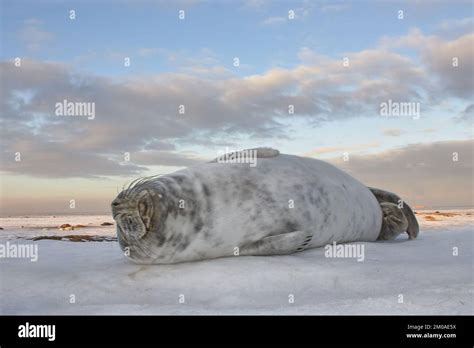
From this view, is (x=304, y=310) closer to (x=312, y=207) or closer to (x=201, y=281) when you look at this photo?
(x=201, y=281)

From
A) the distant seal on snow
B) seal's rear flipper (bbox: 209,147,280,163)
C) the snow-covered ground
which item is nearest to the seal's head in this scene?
the distant seal on snow

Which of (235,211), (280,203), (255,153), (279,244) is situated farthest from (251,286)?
(255,153)

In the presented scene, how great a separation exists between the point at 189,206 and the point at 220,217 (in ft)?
1.16

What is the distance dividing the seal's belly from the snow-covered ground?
35cm

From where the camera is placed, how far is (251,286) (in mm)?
4230

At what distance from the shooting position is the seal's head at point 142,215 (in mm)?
4852

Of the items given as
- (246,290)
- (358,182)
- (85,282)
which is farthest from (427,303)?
(358,182)

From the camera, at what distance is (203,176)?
555cm

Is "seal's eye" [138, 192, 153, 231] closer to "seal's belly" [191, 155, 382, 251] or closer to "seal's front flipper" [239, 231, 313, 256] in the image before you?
"seal's belly" [191, 155, 382, 251]

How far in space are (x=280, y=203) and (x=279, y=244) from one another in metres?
0.54

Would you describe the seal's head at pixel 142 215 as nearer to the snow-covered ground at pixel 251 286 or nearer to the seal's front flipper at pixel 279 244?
the snow-covered ground at pixel 251 286

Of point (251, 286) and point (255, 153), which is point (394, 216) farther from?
point (251, 286)

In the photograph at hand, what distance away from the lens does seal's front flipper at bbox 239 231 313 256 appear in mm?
5137

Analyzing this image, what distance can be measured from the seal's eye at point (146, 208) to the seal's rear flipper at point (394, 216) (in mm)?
3721
